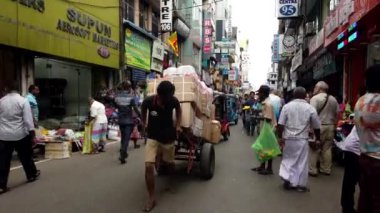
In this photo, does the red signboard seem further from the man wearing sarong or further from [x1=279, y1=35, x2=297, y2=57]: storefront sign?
[x1=279, y1=35, x2=297, y2=57]: storefront sign

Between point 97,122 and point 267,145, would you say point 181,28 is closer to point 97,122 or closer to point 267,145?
point 97,122

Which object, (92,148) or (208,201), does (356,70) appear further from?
(208,201)

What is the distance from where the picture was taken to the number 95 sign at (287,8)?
28.1m

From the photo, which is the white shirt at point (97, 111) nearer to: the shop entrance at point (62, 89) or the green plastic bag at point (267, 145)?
the shop entrance at point (62, 89)

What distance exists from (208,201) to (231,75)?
205ft

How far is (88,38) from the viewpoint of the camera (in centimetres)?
1717

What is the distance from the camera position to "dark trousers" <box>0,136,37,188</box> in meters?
7.48

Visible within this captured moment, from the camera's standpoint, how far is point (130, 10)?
23.3 meters

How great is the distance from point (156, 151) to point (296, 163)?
2607 mm

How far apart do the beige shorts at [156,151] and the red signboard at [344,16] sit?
5.36m

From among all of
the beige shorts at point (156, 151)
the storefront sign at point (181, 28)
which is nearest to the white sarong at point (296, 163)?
the beige shorts at point (156, 151)

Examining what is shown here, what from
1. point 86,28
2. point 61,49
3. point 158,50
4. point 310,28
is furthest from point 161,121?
point 310,28

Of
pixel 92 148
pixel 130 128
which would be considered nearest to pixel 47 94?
pixel 92 148

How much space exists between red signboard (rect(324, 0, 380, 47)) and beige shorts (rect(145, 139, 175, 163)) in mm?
5357
